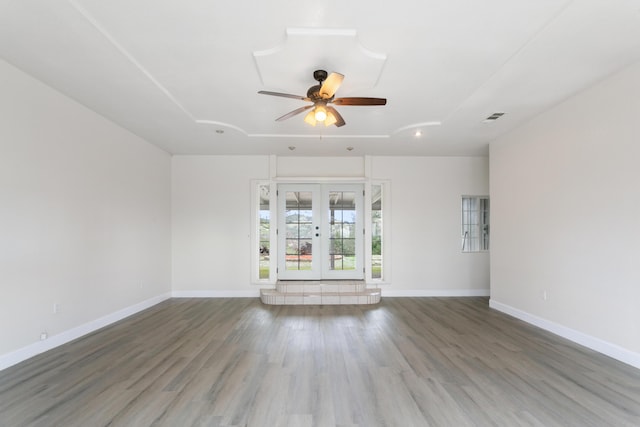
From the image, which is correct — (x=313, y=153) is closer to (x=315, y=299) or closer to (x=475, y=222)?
(x=315, y=299)

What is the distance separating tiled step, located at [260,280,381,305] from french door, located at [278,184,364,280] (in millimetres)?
309

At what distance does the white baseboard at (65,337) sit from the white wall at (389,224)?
132cm

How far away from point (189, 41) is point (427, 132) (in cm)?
348

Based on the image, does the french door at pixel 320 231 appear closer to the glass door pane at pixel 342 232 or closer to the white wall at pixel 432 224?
the glass door pane at pixel 342 232

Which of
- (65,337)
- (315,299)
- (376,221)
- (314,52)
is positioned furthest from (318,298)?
(314,52)

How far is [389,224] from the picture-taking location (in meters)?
6.01

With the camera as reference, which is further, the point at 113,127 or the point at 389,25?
the point at 113,127

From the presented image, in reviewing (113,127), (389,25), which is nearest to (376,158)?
(389,25)

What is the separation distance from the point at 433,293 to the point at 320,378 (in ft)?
12.9

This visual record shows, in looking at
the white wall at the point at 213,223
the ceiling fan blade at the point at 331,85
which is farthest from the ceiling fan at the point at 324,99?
the white wall at the point at 213,223

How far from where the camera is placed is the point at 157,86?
10.4ft

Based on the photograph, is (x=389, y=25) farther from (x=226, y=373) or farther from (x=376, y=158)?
(x=376, y=158)

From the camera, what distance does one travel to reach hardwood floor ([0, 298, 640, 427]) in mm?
2113

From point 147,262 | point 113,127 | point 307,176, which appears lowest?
Result: point 147,262
